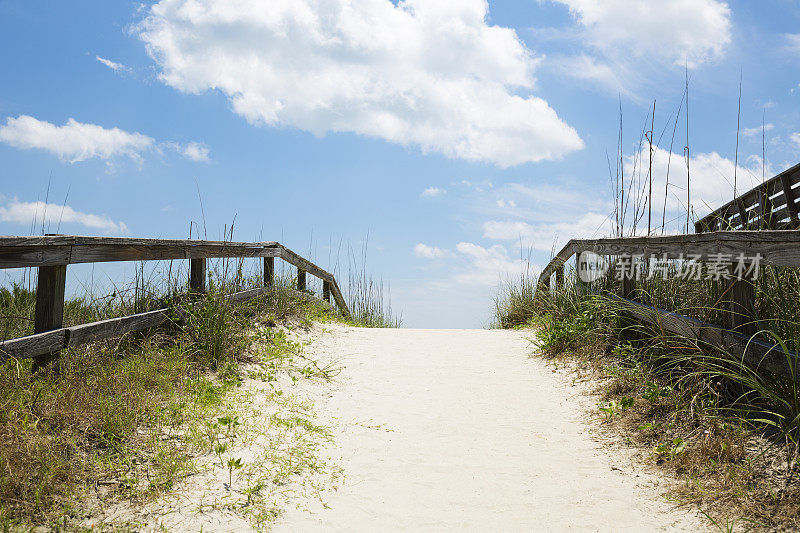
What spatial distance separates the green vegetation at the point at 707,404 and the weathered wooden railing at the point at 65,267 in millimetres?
4114

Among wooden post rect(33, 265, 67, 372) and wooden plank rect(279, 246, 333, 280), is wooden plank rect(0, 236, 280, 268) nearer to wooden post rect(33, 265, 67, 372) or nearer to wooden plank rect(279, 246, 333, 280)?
wooden post rect(33, 265, 67, 372)

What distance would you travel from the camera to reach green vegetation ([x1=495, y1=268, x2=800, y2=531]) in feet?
10.5

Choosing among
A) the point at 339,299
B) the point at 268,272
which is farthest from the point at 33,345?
the point at 339,299

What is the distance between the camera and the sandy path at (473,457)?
3262 mm

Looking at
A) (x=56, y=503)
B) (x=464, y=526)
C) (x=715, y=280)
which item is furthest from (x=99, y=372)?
(x=715, y=280)

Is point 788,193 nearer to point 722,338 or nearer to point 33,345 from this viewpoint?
point 722,338

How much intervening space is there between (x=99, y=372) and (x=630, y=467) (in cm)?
385

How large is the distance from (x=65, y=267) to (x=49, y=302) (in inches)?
11.6

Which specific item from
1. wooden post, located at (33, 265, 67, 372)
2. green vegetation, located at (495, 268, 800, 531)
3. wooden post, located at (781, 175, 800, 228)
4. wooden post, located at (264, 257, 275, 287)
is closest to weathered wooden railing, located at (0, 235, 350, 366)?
wooden post, located at (33, 265, 67, 372)

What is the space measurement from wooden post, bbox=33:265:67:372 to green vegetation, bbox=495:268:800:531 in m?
4.29

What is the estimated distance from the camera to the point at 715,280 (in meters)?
4.46

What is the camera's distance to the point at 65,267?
4.30 m

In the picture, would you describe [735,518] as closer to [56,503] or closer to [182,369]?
[56,503]

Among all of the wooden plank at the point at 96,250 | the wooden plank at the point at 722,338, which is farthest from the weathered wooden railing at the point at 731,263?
the wooden plank at the point at 96,250
